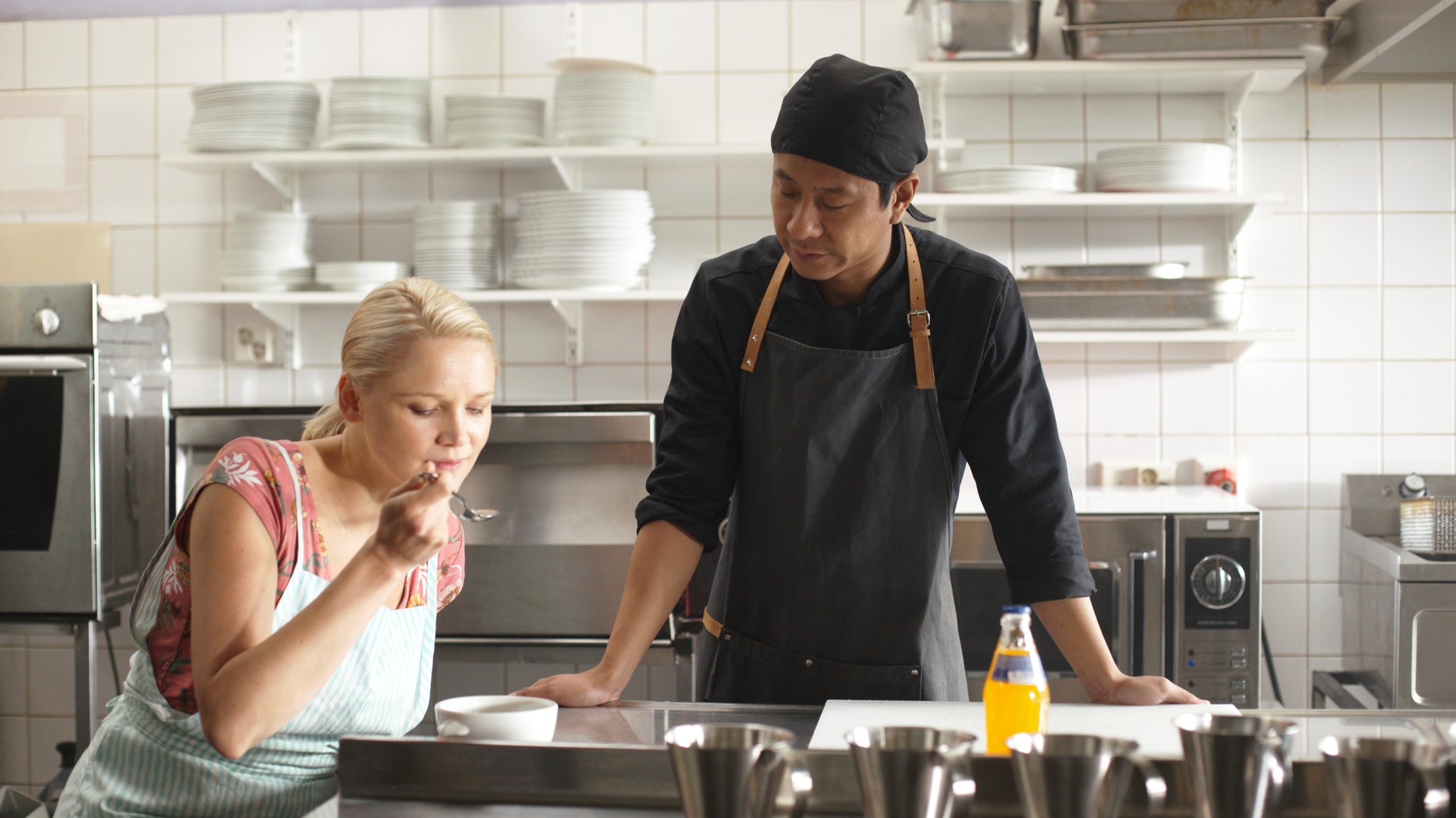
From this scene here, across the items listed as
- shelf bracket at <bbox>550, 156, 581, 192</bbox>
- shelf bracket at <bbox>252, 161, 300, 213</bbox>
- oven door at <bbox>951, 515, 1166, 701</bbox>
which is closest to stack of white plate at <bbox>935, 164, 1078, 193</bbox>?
oven door at <bbox>951, 515, 1166, 701</bbox>

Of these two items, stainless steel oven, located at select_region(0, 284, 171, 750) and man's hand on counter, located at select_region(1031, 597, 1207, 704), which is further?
stainless steel oven, located at select_region(0, 284, 171, 750)

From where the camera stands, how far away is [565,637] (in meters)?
2.85

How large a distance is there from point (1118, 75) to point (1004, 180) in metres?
0.40

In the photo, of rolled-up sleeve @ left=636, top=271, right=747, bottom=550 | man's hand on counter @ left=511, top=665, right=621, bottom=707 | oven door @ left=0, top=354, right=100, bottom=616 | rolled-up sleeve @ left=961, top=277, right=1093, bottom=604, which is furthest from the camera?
oven door @ left=0, top=354, right=100, bottom=616

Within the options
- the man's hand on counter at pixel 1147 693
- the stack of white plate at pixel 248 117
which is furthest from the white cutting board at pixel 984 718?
the stack of white plate at pixel 248 117

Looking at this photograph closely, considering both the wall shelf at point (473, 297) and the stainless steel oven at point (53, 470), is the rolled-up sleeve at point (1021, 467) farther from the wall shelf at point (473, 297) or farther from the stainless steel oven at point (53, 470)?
the stainless steel oven at point (53, 470)

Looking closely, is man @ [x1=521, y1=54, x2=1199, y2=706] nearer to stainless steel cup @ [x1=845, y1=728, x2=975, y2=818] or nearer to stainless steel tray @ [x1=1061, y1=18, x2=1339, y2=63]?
stainless steel cup @ [x1=845, y1=728, x2=975, y2=818]

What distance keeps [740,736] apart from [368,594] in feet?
1.43

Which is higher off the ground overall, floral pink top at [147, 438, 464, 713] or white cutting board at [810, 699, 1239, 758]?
floral pink top at [147, 438, 464, 713]

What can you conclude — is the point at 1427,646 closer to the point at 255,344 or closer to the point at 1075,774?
the point at 1075,774

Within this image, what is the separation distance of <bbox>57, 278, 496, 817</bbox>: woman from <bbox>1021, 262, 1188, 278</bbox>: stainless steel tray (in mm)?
1956

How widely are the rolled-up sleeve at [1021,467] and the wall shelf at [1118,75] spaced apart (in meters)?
1.52

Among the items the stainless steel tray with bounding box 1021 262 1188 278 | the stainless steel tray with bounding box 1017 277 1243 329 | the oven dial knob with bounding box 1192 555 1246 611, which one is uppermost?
the stainless steel tray with bounding box 1021 262 1188 278

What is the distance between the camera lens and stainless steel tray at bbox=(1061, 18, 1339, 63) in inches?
114
